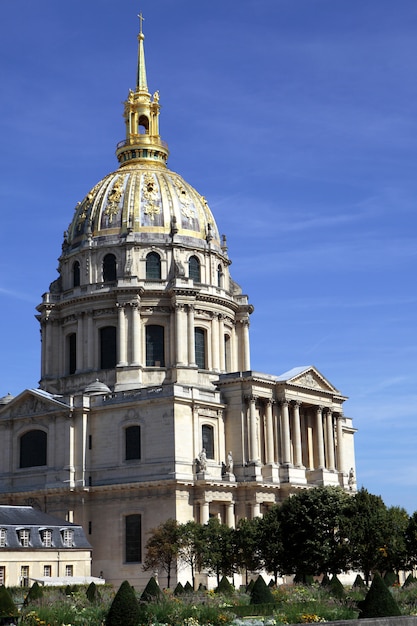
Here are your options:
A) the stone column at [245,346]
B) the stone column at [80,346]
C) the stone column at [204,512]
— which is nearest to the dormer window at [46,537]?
the stone column at [204,512]

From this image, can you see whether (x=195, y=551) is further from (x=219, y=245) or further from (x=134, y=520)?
(x=219, y=245)

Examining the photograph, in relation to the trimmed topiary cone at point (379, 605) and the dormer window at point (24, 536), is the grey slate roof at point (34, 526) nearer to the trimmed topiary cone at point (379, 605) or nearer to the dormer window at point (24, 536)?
the dormer window at point (24, 536)

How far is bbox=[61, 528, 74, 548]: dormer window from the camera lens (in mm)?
69438

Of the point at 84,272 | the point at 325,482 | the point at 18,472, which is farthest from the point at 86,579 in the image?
the point at 84,272

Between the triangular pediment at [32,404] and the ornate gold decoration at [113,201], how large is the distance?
17.6m

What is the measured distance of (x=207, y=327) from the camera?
8919 centimetres

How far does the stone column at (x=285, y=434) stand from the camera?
81375 millimetres

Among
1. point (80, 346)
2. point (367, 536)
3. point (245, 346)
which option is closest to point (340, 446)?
point (245, 346)

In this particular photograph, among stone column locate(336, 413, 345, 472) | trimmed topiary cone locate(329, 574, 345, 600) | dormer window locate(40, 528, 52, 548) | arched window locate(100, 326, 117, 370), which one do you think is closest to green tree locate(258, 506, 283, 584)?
trimmed topiary cone locate(329, 574, 345, 600)

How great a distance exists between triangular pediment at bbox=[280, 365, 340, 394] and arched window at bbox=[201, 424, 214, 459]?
7.43 m

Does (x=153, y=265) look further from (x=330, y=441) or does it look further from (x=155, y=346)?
(x=330, y=441)

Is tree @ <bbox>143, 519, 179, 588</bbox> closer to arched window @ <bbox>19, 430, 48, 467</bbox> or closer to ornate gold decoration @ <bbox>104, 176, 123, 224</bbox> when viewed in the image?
arched window @ <bbox>19, 430, 48, 467</bbox>

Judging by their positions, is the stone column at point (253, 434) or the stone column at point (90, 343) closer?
the stone column at point (253, 434)

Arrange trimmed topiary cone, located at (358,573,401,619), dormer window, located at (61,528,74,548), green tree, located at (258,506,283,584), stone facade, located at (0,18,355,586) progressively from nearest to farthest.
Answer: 1. trimmed topiary cone, located at (358,573,401,619)
2. green tree, located at (258,506,283,584)
3. dormer window, located at (61,528,74,548)
4. stone facade, located at (0,18,355,586)
